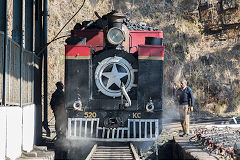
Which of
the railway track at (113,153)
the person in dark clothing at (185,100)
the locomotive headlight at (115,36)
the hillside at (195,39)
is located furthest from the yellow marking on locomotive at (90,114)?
the hillside at (195,39)

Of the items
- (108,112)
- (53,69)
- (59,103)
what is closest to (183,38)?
(53,69)

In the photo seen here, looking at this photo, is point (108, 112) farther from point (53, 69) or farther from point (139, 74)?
point (53, 69)

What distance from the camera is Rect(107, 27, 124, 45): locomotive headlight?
9.89 meters

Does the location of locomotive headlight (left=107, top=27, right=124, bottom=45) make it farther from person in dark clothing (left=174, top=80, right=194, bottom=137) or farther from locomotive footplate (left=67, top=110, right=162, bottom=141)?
person in dark clothing (left=174, top=80, right=194, bottom=137)

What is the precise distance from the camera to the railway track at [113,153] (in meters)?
8.12

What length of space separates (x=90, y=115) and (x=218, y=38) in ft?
72.7

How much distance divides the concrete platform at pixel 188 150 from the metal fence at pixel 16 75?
12.9 feet

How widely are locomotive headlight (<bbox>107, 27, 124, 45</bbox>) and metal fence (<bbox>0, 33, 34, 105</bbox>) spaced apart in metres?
2.08

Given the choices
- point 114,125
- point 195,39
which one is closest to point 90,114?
point 114,125

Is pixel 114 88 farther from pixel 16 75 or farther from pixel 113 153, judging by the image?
pixel 16 75

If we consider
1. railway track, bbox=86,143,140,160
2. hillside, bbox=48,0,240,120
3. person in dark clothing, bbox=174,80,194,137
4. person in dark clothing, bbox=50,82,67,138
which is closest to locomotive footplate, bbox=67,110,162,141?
railway track, bbox=86,143,140,160

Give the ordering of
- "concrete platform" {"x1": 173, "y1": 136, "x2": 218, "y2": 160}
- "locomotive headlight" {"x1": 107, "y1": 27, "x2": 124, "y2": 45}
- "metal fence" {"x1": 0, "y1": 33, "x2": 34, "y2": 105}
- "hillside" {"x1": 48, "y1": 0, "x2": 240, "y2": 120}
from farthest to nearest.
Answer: "hillside" {"x1": 48, "y1": 0, "x2": 240, "y2": 120}, "locomotive headlight" {"x1": 107, "y1": 27, "x2": 124, "y2": 45}, "concrete platform" {"x1": 173, "y1": 136, "x2": 218, "y2": 160}, "metal fence" {"x1": 0, "y1": 33, "x2": 34, "y2": 105}

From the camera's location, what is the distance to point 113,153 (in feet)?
28.9

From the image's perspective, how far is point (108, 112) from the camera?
32.3 ft
